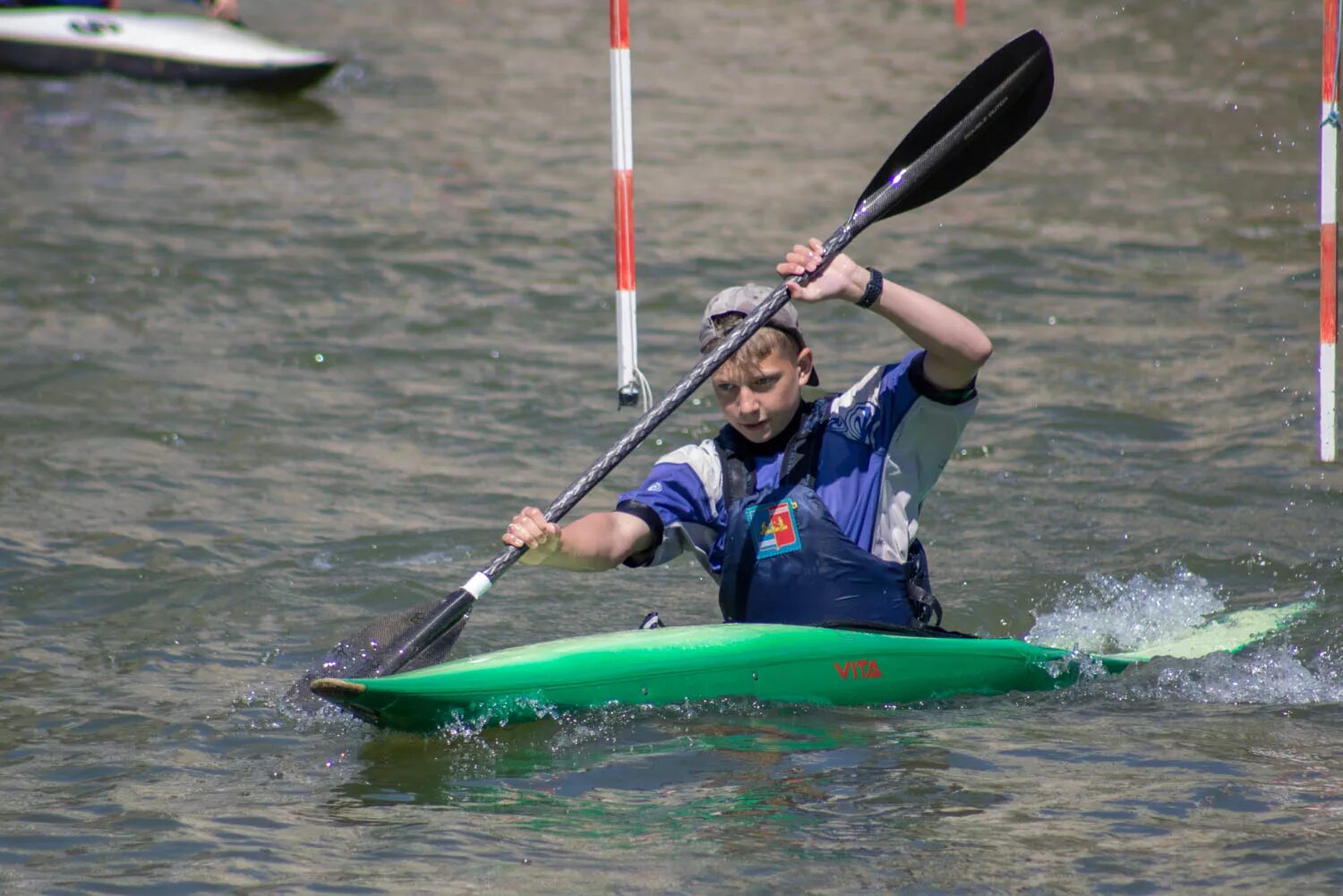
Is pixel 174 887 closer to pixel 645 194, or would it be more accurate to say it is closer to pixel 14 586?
pixel 14 586

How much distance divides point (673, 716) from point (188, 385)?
3694 mm

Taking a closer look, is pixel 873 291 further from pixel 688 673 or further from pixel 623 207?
pixel 623 207

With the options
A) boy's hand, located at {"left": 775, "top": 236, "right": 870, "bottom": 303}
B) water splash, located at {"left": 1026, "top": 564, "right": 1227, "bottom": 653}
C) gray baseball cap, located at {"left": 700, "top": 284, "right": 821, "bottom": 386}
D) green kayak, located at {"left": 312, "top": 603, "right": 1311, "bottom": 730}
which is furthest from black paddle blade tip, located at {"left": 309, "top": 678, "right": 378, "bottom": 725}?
water splash, located at {"left": 1026, "top": 564, "right": 1227, "bottom": 653}

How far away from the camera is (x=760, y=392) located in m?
3.57

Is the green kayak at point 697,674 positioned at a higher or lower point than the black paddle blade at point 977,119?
lower

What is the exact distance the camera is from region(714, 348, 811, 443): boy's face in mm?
3566

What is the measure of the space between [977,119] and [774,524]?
1216mm

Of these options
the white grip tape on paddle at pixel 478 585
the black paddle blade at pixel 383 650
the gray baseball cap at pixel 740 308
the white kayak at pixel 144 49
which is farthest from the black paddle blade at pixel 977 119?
the white kayak at pixel 144 49

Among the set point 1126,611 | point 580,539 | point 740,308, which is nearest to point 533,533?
point 580,539

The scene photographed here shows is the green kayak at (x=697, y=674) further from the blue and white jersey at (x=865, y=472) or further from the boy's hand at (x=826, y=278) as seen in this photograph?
the boy's hand at (x=826, y=278)

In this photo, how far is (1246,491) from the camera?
5.56 metres

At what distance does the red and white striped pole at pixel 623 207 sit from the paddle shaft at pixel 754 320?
2.57 ft

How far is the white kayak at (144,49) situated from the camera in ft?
39.0

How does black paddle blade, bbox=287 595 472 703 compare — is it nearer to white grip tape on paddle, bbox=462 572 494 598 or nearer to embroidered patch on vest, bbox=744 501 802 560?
white grip tape on paddle, bbox=462 572 494 598
